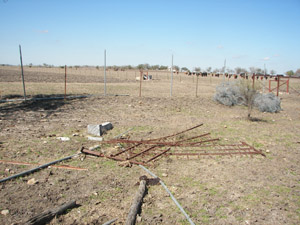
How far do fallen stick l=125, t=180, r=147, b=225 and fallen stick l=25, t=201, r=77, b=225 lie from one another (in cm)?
96

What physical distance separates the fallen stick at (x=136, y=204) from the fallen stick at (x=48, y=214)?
0.96 metres

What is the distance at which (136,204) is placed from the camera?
12.2 ft

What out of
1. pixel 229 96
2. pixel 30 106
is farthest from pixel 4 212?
pixel 229 96

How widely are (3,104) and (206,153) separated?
923 cm

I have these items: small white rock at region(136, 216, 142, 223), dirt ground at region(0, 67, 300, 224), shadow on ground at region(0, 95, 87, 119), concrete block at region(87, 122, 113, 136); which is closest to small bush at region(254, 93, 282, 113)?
dirt ground at region(0, 67, 300, 224)

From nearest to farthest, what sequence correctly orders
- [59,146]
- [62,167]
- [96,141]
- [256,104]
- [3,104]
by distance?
[62,167] < [59,146] < [96,141] < [3,104] < [256,104]

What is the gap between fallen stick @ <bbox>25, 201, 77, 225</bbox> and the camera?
3.10 metres

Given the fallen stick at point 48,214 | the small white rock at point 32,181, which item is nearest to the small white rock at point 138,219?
the fallen stick at point 48,214

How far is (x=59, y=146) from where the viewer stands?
20.1ft

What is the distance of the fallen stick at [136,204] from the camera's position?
11.0 ft

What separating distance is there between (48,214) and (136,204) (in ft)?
4.32

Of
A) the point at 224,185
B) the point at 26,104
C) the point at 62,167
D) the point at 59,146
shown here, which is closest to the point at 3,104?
the point at 26,104

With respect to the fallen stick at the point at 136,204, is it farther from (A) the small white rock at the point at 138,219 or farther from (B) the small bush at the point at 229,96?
(B) the small bush at the point at 229,96

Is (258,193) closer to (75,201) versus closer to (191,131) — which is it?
(75,201)
